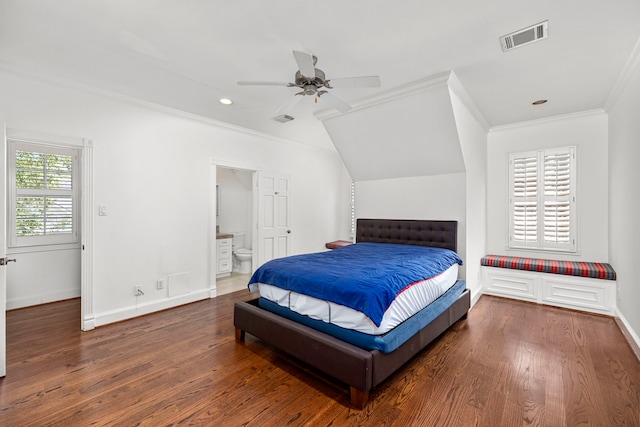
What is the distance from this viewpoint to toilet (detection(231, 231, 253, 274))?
580cm

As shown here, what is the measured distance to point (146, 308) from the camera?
3.69 metres

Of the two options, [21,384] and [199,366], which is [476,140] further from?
[21,384]

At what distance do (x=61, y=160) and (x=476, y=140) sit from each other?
5.99 meters

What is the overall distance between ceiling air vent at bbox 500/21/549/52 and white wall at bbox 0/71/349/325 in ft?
11.7

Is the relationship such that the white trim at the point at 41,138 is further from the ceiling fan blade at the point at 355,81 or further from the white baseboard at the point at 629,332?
the white baseboard at the point at 629,332

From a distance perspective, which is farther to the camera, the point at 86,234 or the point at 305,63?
the point at 86,234

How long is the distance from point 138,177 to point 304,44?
8.43 feet

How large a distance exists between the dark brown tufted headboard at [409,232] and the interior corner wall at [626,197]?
163cm

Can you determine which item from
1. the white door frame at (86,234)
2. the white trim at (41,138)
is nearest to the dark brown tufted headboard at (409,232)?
the white door frame at (86,234)

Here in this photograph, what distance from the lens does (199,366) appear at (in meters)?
2.50

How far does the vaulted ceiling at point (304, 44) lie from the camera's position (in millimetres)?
2035

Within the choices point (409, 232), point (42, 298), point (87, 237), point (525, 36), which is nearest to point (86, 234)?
point (87, 237)

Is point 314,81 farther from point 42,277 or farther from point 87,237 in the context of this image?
point 42,277

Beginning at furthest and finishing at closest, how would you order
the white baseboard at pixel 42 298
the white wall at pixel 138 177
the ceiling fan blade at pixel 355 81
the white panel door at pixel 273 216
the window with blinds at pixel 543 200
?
1. the white panel door at pixel 273 216
2. the window with blinds at pixel 543 200
3. the white baseboard at pixel 42 298
4. the white wall at pixel 138 177
5. the ceiling fan blade at pixel 355 81
